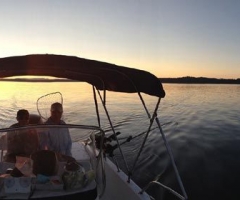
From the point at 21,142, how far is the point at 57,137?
2.02 ft

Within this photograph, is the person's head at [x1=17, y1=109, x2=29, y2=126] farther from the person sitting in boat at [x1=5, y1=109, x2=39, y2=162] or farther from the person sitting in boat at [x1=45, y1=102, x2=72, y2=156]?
Result: the person sitting in boat at [x1=45, y1=102, x2=72, y2=156]

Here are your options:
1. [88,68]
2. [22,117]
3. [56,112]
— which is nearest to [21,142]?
[22,117]

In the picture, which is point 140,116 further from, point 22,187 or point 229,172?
point 22,187

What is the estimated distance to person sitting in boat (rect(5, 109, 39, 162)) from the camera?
468 centimetres

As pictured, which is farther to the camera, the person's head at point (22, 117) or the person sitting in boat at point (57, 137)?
the person's head at point (22, 117)

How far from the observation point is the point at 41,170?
3.69m

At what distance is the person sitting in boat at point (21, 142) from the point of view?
4.68 metres

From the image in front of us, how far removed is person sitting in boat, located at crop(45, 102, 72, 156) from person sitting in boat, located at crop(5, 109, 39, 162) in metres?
0.22

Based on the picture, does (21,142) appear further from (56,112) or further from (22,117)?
(56,112)

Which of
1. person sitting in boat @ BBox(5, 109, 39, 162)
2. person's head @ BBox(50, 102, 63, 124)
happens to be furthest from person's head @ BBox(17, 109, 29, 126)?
person's head @ BBox(50, 102, 63, 124)

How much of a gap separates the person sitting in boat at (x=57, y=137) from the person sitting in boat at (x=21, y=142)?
22 centimetres

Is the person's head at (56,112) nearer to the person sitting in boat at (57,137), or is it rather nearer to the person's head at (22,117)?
the person sitting in boat at (57,137)

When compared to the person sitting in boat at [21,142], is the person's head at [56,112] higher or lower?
higher

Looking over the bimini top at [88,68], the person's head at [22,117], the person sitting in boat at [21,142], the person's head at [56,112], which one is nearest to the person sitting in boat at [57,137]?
the person's head at [56,112]
